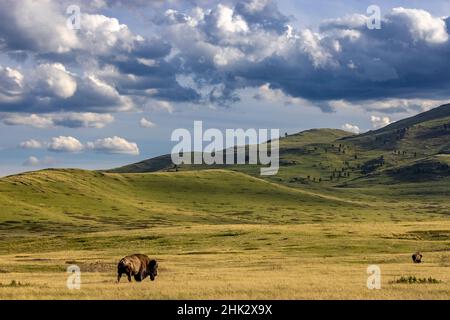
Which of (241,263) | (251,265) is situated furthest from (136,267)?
(241,263)

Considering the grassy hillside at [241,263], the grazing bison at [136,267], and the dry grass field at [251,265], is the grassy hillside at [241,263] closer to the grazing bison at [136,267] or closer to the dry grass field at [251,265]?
the dry grass field at [251,265]

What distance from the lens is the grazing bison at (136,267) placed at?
4144cm

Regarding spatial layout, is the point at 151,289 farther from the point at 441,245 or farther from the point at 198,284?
the point at 441,245

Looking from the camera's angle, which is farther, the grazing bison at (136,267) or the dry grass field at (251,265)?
the grazing bison at (136,267)

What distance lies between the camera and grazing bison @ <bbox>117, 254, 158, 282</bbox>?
1631 inches

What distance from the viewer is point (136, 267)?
42406 millimetres

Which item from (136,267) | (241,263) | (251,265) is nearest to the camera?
(136,267)

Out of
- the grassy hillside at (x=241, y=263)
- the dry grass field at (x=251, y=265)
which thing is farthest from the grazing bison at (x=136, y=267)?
the grassy hillside at (x=241, y=263)

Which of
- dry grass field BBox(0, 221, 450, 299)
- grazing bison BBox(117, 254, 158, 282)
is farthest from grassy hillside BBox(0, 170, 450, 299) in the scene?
grazing bison BBox(117, 254, 158, 282)

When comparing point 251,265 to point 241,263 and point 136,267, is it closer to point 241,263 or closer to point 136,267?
point 241,263

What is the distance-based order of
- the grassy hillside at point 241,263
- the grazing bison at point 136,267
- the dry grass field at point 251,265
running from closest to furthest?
the dry grass field at point 251,265 → the grassy hillside at point 241,263 → the grazing bison at point 136,267

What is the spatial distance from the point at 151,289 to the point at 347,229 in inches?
3315
